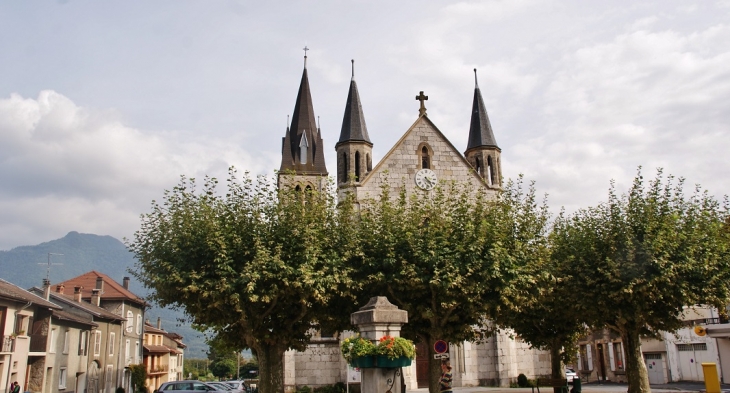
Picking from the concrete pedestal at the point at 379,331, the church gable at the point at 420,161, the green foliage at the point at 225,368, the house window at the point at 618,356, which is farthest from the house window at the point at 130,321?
the green foliage at the point at 225,368

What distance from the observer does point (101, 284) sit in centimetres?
4609

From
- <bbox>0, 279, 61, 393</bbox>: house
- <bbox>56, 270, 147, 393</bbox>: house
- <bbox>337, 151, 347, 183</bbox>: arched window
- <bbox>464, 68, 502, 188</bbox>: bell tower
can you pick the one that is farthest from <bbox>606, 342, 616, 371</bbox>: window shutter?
<bbox>0, 279, 61, 393</bbox>: house

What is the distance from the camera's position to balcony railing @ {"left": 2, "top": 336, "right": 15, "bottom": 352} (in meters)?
27.1

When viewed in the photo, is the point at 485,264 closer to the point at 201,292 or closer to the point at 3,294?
the point at 201,292

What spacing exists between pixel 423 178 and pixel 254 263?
15910 millimetres

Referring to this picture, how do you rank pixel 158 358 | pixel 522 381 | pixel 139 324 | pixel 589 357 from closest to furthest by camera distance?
1. pixel 522 381
2. pixel 589 357
3. pixel 139 324
4. pixel 158 358

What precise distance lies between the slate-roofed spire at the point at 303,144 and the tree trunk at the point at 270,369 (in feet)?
74.2

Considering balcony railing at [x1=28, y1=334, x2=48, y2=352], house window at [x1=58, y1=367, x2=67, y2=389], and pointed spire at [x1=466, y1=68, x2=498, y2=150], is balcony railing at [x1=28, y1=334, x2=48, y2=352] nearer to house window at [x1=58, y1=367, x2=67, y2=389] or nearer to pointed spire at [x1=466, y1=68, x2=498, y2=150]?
house window at [x1=58, y1=367, x2=67, y2=389]

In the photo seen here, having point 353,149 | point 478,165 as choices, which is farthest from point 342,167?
point 478,165

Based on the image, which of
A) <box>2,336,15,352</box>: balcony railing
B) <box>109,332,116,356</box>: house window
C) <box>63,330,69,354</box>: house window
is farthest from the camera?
<box>109,332,116,356</box>: house window

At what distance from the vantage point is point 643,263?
66.2 feet

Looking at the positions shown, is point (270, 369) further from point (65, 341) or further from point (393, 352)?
point (65, 341)

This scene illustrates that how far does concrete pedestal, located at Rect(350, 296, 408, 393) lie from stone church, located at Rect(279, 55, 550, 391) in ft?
48.0

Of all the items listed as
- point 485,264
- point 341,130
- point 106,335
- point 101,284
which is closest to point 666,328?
point 485,264
